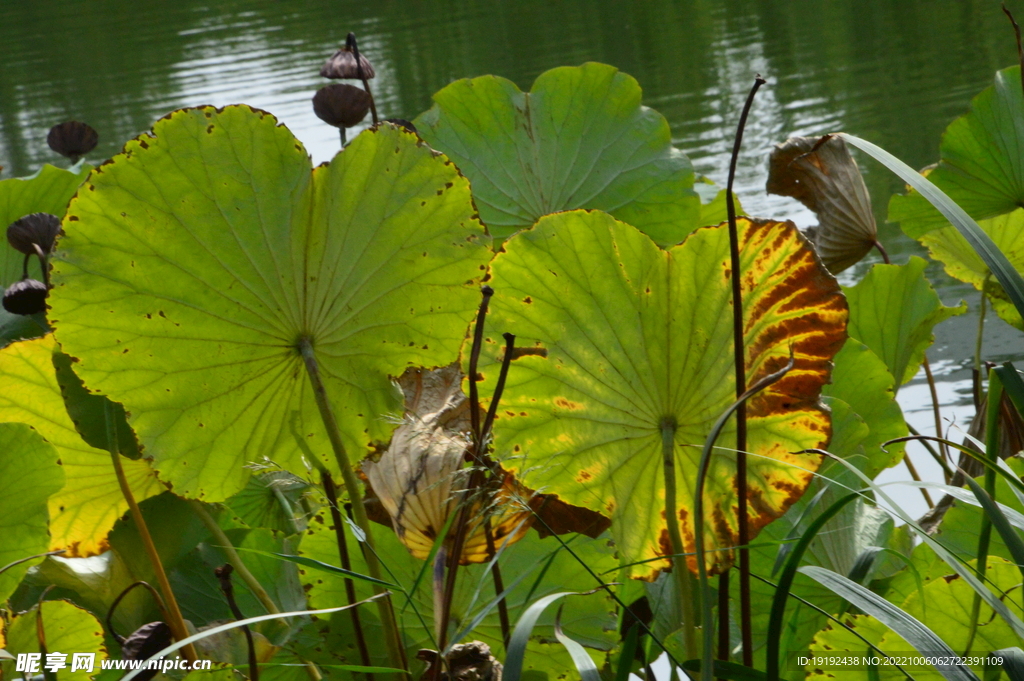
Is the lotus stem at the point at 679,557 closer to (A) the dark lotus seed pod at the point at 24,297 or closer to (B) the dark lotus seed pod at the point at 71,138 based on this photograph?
(A) the dark lotus seed pod at the point at 24,297

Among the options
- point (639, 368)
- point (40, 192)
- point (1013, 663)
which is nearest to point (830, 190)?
point (639, 368)

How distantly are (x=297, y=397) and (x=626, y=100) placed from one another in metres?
0.30

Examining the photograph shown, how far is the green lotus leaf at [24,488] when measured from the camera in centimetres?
42

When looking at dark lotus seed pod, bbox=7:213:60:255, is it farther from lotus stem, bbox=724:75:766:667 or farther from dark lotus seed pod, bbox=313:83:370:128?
lotus stem, bbox=724:75:766:667

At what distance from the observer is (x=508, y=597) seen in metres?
0.43

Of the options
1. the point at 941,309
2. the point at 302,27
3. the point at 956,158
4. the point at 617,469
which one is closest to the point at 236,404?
the point at 617,469

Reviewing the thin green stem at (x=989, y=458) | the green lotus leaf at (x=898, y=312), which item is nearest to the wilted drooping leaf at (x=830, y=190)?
the green lotus leaf at (x=898, y=312)

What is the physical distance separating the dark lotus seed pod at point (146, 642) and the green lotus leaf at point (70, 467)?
0.13 metres

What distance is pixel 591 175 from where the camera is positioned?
60 centimetres

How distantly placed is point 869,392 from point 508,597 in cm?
22

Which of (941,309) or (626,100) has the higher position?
(626,100)

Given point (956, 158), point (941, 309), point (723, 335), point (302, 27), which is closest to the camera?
point (723, 335)

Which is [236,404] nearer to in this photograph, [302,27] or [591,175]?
[591,175]

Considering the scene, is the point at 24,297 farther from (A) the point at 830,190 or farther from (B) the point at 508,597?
(A) the point at 830,190
